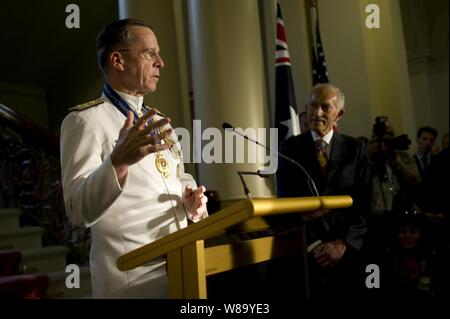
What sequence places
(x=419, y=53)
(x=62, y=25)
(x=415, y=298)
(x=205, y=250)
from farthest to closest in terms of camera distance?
(x=419, y=53) < (x=62, y=25) < (x=415, y=298) < (x=205, y=250)

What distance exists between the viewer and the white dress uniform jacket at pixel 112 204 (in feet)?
3.91

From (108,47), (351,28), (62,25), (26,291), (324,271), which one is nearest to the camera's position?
(108,47)

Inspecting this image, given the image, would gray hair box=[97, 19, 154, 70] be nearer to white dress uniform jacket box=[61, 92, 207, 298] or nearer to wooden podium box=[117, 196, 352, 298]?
white dress uniform jacket box=[61, 92, 207, 298]

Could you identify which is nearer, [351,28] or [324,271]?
[324,271]

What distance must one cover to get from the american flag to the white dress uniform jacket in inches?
97.0

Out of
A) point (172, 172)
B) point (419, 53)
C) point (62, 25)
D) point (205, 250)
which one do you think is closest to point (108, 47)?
point (172, 172)

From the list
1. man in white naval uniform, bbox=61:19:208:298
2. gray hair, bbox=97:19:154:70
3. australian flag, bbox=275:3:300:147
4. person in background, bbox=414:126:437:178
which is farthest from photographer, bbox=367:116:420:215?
gray hair, bbox=97:19:154:70

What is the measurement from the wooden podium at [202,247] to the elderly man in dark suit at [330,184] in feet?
2.27

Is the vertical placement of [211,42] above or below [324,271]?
above

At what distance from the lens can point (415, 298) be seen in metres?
2.70

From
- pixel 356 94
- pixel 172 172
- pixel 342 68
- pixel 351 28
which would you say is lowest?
pixel 172 172

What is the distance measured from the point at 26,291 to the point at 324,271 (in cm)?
150

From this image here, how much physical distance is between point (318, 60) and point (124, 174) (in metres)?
2.84

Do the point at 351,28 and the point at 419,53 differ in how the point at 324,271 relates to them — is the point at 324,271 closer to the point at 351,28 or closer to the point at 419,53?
the point at 351,28
